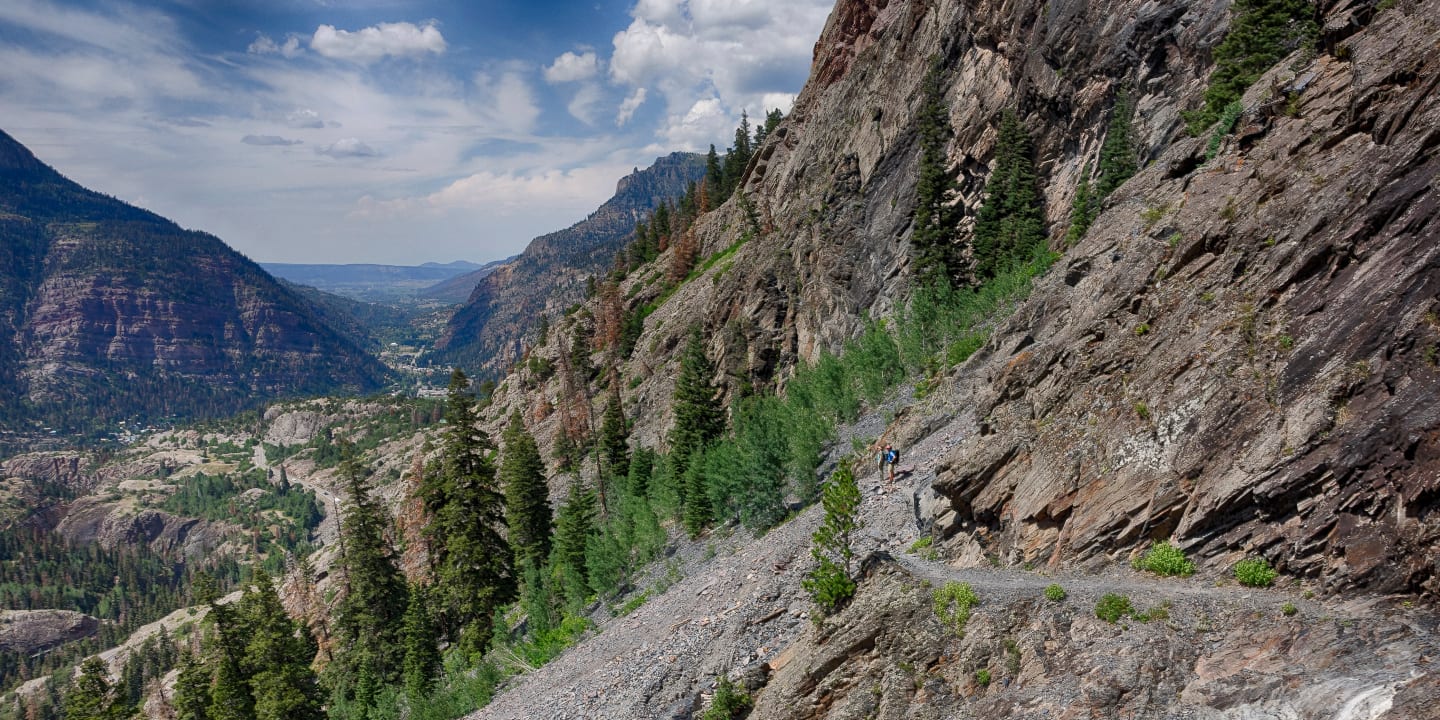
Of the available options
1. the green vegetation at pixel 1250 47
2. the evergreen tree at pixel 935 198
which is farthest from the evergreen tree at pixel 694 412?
the green vegetation at pixel 1250 47

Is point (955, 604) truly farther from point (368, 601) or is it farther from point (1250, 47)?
point (368, 601)

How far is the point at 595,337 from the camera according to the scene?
112 m

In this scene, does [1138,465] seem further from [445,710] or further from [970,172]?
[970,172]

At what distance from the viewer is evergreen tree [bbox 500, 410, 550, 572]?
155 ft

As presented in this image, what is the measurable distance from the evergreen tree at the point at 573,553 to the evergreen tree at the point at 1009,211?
36043mm

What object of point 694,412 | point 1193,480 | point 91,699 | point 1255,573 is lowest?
point 91,699

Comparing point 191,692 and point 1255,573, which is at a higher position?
point 1255,573

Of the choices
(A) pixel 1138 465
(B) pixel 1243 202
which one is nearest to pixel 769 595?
(A) pixel 1138 465

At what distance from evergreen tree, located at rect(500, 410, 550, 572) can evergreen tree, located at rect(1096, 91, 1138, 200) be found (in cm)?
4355

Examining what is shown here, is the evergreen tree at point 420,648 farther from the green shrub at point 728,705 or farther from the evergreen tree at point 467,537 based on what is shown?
the green shrub at point 728,705

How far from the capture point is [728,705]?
17.5 metres

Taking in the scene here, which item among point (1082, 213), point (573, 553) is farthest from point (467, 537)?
point (1082, 213)

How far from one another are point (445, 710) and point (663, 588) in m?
11.4

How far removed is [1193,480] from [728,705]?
40.5ft
